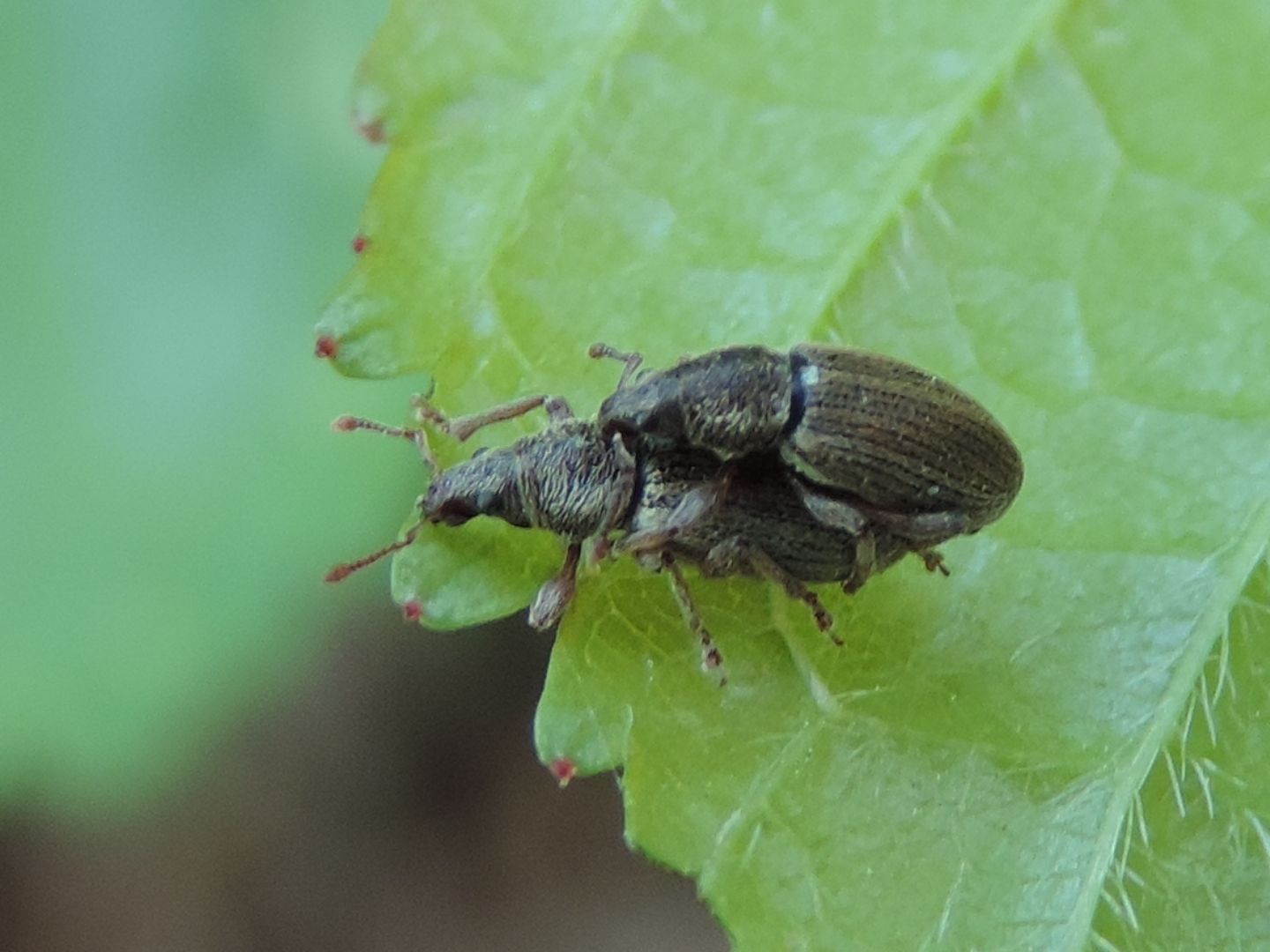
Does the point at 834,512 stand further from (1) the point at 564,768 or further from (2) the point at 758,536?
(1) the point at 564,768

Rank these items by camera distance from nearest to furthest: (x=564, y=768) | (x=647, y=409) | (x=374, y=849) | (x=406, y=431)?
(x=564, y=768), (x=647, y=409), (x=406, y=431), (x=374, y=849)

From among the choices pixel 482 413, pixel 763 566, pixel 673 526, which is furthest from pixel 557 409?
pixel 763 566

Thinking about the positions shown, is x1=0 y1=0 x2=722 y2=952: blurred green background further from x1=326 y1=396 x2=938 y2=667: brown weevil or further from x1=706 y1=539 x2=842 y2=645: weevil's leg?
x1=706 y1=539 x2=842 y2=645: weevil's leg

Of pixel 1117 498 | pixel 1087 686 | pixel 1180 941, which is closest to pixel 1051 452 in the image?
pixel 1117 498

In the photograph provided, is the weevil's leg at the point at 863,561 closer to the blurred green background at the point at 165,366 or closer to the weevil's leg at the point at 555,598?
the weevil's leg at the point at 555,598

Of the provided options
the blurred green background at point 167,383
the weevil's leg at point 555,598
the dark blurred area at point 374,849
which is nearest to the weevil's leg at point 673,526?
the weevil's leg at point 555,598

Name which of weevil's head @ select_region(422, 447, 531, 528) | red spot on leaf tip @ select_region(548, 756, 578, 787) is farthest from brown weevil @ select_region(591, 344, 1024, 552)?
red spot on leaf tip @ select_region(548, 756, 578, 787)

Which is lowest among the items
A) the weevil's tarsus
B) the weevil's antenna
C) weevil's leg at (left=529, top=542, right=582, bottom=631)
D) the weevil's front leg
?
weevil's leg at (left=529, top=542, right=582, bottom=631)

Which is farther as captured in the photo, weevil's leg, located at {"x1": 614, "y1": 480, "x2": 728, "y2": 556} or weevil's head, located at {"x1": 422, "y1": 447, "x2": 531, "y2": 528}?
weevil's head, located at {"x1": 422, "y1": 447, "x2": 531, "y2": 528}

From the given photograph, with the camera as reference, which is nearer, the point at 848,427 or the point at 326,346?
the point at 326,346
